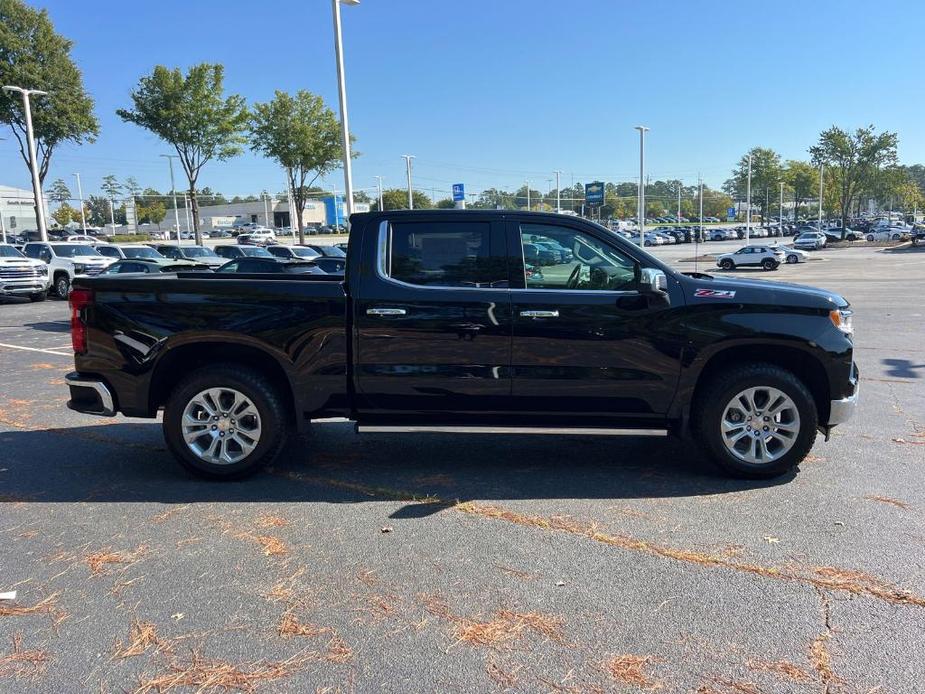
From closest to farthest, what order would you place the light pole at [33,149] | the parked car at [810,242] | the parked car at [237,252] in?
1. the light pole at [33,149]
2. the parked car at [237,252]
3. the parked car at [810,242]

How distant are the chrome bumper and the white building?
97.7 m

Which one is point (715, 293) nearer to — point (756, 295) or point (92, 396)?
point (756, 295)

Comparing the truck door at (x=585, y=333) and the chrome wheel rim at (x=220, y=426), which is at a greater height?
the truck door at (x=585, y=333)

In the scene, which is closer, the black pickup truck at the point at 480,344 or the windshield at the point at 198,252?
the black pickup truck at the point at 480,344

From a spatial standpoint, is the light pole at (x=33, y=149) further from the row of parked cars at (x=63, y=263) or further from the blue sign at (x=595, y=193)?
the blue sign at (x=595, y=193)

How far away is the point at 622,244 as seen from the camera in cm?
493

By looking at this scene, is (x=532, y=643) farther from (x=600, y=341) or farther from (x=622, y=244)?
(x=622, y=244)

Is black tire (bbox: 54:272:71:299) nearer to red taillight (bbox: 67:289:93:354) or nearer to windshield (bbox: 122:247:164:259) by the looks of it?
windshield (bbox: 122:247:164:259)

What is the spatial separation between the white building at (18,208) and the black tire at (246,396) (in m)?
98.2

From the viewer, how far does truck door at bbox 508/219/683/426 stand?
15.9 ft

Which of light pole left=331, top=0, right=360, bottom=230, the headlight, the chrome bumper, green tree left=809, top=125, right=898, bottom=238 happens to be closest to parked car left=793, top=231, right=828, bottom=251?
green tree left=809, top=125, right=898, bottom=238

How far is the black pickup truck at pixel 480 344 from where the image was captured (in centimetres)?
488

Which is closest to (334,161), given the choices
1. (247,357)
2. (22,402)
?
(22,402)

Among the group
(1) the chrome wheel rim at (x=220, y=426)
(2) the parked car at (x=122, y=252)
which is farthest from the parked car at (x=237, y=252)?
(1) the chrome wheel rim at (x=220, y=426)
